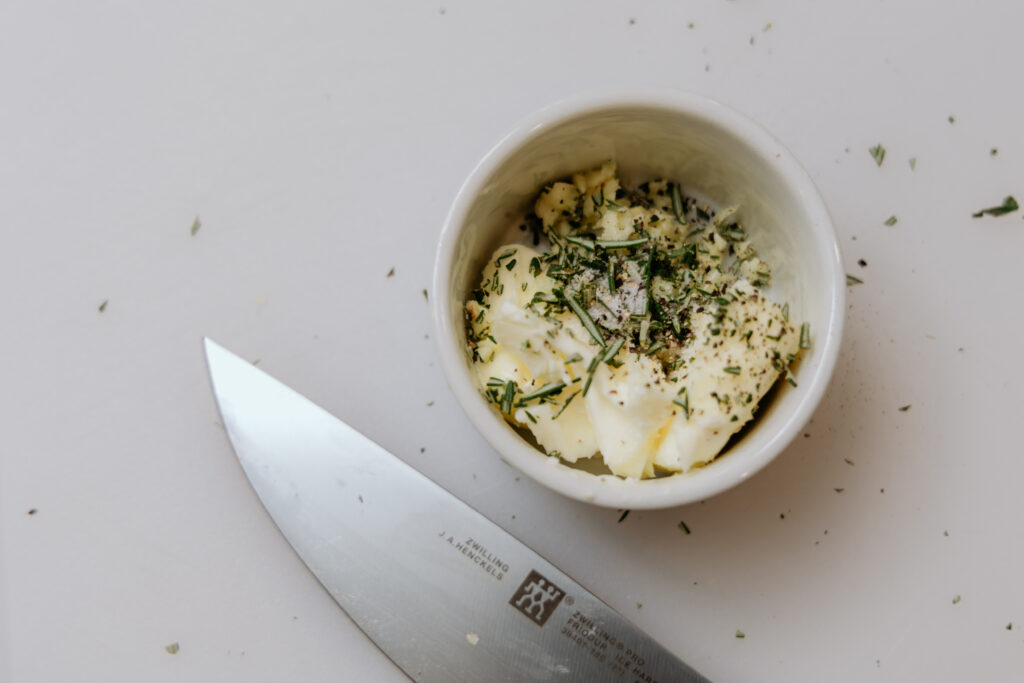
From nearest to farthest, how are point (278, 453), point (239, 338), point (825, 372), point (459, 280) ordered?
point (825, 372)
point (459, 280)
point (278, 453)
point (239, 338)

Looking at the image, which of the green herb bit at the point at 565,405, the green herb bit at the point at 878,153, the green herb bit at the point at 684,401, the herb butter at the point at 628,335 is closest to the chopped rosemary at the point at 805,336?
the herb butter at the point at 628,335

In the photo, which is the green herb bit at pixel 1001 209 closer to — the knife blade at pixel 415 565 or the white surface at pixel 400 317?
→ the white surface at pixel 400 317

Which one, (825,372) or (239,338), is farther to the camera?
(239,338)

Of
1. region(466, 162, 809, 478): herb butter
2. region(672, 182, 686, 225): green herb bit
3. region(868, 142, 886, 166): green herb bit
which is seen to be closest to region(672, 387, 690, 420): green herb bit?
region(466, 162, 809, 478): herb butter

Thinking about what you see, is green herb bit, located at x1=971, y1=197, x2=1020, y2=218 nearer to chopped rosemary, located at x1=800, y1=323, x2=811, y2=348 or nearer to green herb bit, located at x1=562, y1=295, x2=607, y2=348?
chopped rosemary, located at x1=800, y1=323, x2=811, y2=348

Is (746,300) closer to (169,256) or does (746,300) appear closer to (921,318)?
(921,318)

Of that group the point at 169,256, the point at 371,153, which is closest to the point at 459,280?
the point at 371,153
